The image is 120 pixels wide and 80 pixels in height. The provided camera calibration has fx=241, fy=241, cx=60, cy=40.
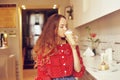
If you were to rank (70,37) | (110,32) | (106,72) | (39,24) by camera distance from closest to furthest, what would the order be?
(70,37), (106,72), (110,32), (39,24)

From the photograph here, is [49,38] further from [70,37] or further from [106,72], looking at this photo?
[106,72]

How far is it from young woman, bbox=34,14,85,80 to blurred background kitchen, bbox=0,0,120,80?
443 mm

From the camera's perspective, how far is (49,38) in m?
1.62

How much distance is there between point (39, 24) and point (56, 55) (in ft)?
27.0

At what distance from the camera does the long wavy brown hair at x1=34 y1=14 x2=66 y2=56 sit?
1608 mm

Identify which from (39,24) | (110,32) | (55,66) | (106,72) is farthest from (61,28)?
(39,24)

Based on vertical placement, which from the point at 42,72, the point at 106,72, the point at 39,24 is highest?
the point at 39,24

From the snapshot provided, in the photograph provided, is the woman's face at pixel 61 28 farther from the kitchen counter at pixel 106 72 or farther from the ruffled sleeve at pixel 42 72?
the kitchen counter at pixel 106 72

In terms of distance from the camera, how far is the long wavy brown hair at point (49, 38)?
1608mm

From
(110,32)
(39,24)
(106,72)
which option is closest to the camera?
(106,72)

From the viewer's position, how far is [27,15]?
9.80 m

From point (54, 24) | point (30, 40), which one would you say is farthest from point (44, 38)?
point (30, 40)

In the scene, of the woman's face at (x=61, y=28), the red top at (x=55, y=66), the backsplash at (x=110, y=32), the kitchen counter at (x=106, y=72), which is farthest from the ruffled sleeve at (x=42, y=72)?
the backsplash at (x=110, y=32)

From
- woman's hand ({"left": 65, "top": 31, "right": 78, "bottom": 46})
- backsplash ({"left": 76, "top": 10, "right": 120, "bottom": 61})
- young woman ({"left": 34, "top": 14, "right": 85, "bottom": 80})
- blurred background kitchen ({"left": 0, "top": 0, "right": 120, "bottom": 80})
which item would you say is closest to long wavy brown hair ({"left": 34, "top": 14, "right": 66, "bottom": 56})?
young woman ({"left": 34, "top": 14, "right": 85, "bottom": 80})
